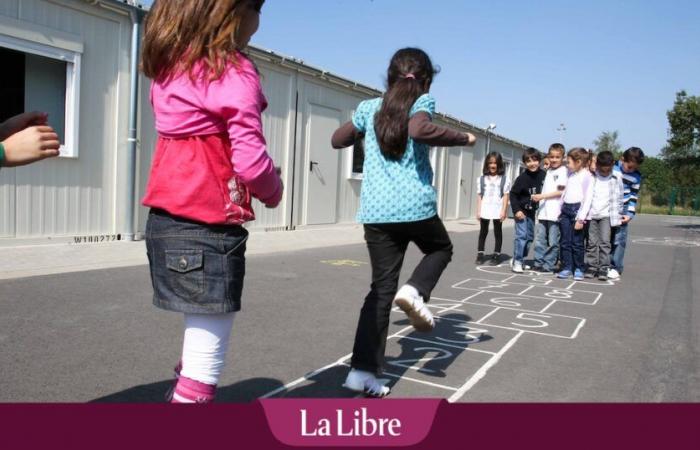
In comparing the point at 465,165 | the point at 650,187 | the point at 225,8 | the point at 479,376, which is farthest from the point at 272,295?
the point at 650,187

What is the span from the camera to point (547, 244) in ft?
28.6

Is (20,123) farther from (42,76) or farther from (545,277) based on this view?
(42,76)

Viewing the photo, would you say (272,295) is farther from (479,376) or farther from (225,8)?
(225,8)

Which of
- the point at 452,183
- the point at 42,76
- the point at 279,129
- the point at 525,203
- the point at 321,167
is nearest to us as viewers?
the point at 42,76

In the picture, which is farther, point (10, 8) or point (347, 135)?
point (10, 8)

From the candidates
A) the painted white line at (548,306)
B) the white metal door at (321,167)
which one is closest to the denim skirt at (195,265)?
the painted white line at (548,306)

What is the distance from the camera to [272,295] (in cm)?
596

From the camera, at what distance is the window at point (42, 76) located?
785 cm

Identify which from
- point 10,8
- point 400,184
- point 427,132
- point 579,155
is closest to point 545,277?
point 579,155

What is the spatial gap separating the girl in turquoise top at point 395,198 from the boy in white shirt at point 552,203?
206 inches

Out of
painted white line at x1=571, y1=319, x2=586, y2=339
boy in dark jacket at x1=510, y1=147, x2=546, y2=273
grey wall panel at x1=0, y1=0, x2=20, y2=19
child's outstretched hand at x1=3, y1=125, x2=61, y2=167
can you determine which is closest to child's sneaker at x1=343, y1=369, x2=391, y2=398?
child's outstretched hand at x1=3, y1=125, x2=61, y2=167

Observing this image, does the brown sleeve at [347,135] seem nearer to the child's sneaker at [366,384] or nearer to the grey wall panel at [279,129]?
the child's sneaker at [366,384]

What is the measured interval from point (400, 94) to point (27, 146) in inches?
76.3

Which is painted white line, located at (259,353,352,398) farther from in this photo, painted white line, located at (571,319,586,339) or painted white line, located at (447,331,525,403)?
painted white line, located at (571,319,586,339)
